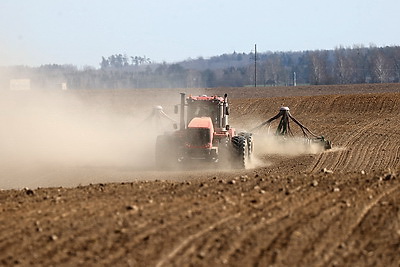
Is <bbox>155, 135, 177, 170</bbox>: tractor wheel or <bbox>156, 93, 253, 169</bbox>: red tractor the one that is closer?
<bbox>156, 93, 253, 169</bbox>: red tractor

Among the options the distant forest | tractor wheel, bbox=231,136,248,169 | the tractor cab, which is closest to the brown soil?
tractor wheel, bbox=231,136,248,169

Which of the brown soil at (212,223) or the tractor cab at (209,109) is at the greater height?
Result: the tractor cab at (209,109)

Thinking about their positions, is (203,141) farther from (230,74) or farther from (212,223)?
(230,74)

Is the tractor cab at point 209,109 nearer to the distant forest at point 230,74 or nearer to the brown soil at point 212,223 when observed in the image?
the brown soil at point 212,223

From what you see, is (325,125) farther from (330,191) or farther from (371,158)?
(330,191)

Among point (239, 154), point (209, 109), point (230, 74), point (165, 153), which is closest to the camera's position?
point (239, 154)

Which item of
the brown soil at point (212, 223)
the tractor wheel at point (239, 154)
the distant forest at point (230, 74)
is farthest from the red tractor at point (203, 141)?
the distant forest at point (230, 74)

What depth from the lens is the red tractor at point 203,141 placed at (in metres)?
25.3

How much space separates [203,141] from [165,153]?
4.63 ft

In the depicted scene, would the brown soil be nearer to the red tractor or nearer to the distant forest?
the red tractor

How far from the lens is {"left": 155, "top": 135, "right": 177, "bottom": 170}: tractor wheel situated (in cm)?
2566

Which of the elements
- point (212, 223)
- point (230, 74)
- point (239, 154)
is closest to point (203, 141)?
point (239, 154)

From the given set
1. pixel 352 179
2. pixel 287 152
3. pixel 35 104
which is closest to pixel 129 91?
pixel 35 104

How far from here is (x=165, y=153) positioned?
2577 centimetres
